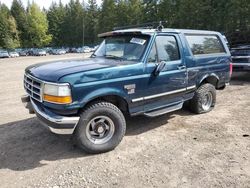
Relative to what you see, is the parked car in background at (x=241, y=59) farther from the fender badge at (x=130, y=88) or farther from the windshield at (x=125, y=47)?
the fender badge at (x=130, y=88)

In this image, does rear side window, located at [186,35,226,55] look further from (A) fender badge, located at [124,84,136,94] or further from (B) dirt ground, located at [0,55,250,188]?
(A) fender badge, located at [124,84,136,94]

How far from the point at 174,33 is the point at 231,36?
10.2 m

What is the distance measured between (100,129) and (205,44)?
137 inches

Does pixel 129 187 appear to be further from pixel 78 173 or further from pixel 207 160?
pixel 207 160

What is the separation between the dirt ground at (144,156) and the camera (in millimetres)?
3928

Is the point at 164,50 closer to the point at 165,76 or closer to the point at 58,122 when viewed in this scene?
the point at 165,76

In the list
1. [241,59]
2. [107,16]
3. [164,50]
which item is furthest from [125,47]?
[107,16]

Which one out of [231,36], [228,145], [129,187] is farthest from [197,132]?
[231,36]

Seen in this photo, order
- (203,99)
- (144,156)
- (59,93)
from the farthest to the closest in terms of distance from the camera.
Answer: (203,99) < (144,156) < (59,93)

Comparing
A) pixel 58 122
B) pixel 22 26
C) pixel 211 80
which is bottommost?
pixel 58 122

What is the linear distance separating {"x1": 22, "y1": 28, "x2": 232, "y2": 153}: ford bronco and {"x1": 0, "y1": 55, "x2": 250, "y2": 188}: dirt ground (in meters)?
0.45

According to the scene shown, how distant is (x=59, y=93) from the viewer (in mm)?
4188

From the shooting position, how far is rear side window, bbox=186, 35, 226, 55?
6.28 meters

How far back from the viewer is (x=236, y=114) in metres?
6.79
